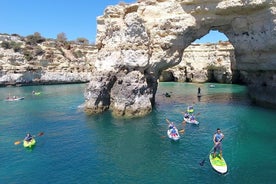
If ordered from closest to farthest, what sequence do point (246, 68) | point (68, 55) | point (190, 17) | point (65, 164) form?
point (65, 164)
point (190, 17)
point (246, 68)
point (68, 55)

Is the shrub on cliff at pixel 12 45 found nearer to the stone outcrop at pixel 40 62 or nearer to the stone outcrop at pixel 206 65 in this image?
the stone outcrop at pixel 40 62

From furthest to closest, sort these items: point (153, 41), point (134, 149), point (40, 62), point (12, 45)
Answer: point (12, 45) < point (40, 62) < point (153, 41) < point (134, 149)

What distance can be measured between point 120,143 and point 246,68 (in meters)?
25.7

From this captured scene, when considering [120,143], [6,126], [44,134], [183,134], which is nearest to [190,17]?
[183,134]

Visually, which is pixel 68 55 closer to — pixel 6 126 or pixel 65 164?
pixel 6 126

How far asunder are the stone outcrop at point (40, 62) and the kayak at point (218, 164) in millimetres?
65770

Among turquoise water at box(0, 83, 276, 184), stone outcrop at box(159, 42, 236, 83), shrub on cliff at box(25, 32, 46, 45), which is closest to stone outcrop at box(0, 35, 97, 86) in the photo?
shrub on cliff at box(25, 32, 46, 45)

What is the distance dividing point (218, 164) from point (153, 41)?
20917 millimetres

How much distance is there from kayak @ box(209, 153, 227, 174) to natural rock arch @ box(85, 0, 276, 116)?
53.0 ft

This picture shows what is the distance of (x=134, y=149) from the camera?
2206 centimetres

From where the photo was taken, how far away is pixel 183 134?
26266 millimetres

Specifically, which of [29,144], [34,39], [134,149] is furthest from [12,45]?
[134,149]

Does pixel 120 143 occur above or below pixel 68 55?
below

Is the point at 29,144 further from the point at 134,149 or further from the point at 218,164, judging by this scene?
the point at 218,164
